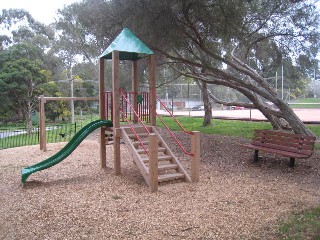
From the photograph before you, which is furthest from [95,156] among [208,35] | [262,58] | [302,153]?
[262,58]

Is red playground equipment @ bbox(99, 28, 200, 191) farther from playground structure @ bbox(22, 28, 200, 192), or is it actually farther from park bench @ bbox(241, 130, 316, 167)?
park bench @ bbox(241, 130, 316, 167)

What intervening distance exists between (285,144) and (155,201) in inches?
149

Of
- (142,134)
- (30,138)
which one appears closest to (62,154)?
(142,134)

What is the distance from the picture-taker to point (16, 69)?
21.9m

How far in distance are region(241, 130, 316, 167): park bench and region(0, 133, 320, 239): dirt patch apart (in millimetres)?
403

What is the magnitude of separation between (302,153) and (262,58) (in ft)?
23.9

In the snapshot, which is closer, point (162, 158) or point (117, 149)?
point (162, 158)

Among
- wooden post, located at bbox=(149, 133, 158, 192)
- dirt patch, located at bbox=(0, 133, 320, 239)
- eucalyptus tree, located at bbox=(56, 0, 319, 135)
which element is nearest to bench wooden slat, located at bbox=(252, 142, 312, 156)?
dirt patch, located at bbox=(0, 133, 320, 239)

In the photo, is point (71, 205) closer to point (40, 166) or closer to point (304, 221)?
point (40, 166)

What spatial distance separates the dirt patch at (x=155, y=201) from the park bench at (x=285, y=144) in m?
0.40

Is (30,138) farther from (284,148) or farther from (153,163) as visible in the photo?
(284,148)

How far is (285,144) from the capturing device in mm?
7234

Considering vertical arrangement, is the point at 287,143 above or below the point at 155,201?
above

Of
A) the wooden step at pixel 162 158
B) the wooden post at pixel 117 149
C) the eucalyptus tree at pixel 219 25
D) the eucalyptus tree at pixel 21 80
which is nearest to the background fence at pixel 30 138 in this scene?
the eucalyptus tree at pixel 21 80
